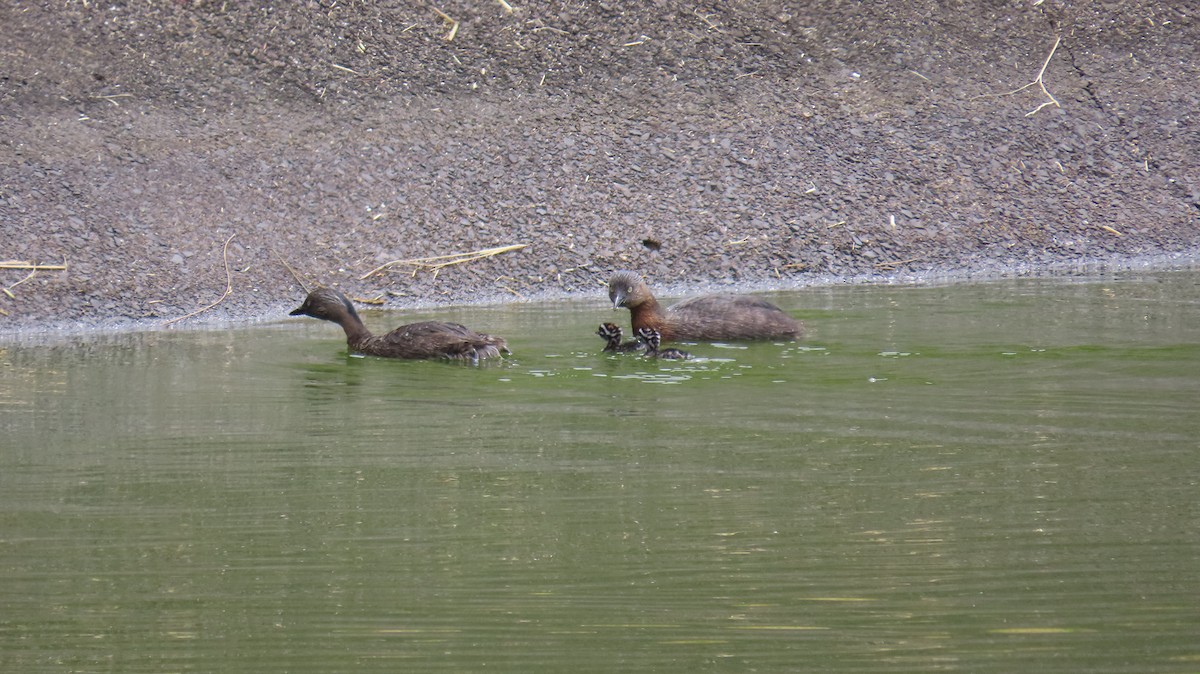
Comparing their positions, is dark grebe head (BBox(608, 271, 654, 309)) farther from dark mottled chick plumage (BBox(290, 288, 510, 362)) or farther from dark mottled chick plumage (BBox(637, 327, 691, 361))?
dark mottled chick plumage (BBox(290, 288, 510, 362))

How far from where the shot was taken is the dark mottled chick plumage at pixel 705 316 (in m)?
11.3

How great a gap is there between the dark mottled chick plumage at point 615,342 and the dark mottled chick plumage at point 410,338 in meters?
0.63

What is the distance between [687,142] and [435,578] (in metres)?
11.9

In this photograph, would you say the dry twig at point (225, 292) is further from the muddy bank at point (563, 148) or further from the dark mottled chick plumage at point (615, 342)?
the dark mottled chick plumage at point (615, 342)

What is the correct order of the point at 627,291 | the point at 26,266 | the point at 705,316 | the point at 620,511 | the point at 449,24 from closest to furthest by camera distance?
the point at 620,511, the point at 705,316, the point at 627,291, the point at 26,266, the point at 449,24

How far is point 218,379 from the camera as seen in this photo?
988cm

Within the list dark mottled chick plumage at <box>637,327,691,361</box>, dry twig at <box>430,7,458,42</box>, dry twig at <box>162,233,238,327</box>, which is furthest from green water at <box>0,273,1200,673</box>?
dry twig at <box>430,7,458,42</box>

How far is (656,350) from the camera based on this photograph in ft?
35.6

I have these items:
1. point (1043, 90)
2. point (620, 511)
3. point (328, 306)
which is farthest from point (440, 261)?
point (620, 511)

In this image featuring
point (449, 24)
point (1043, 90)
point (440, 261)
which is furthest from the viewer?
point (1043, 90)

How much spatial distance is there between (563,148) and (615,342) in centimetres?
595

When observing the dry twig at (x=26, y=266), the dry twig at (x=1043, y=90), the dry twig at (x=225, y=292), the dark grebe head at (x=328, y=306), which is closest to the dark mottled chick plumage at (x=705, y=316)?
the dark grebe head at (x=328, y=306)

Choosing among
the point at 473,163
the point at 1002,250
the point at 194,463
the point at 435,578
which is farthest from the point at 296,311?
the point at 435,578

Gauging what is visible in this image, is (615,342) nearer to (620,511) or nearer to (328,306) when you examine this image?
(328,306)
